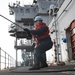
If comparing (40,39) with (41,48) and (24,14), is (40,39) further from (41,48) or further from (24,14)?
(24,14)

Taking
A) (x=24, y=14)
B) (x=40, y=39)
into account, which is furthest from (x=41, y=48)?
(x=24, y=14)

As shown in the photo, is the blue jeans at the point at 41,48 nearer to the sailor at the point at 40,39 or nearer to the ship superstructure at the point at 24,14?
the sailor at the point at 40,39

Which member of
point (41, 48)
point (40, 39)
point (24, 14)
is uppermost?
point (24, 14)

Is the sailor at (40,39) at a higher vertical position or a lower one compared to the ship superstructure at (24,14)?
lower

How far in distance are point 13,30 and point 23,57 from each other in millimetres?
10686

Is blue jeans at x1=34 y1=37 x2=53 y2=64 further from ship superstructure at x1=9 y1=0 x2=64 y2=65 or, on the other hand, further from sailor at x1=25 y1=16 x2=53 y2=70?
ship superstructure at x1=9 y1=0 x2=64 y2=65

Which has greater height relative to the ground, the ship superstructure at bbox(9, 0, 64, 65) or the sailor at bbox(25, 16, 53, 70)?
the ship superstructure at bbox(9, 0, 64, 65)

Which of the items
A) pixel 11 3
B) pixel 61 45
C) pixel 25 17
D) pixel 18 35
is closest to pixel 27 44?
pixel 18 35

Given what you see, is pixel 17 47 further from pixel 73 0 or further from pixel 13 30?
pixel 73 0

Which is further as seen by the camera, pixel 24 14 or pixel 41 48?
pixel 24 14

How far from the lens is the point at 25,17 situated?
31.6m

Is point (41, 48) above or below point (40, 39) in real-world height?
below

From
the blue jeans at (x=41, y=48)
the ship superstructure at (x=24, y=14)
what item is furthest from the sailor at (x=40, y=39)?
the ship superstructure at (x=24, y=14)

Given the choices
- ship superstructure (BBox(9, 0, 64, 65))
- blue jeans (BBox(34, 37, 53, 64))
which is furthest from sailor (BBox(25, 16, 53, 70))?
ship superstructure (BBox(9, 0, 64, 65))
